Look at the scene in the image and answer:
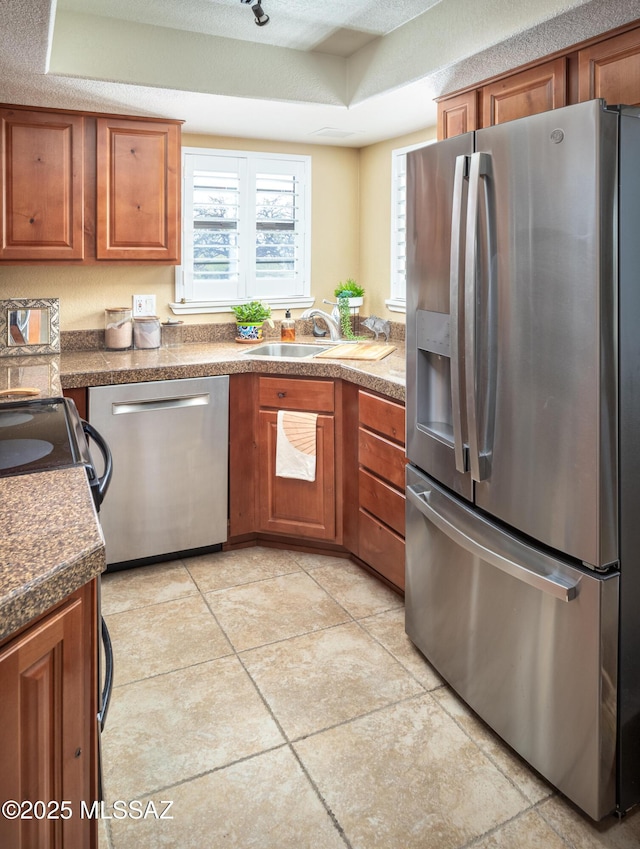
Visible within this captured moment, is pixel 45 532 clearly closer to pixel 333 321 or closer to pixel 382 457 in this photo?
pixel 382 457

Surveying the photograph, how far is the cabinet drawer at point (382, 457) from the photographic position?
2.67m

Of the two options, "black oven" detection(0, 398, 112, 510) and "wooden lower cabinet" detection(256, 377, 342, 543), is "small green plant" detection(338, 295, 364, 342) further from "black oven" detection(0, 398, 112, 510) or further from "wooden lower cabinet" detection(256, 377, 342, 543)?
"black oven" detection(0, 398, 112, 510)

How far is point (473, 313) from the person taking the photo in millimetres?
1735

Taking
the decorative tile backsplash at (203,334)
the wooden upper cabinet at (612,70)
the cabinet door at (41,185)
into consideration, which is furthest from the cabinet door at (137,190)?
the wooden upper cabinet at (612,70)

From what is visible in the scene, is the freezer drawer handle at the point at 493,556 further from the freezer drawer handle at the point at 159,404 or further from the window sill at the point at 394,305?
the window sill at the point at 394,305

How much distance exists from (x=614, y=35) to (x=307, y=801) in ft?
7.59

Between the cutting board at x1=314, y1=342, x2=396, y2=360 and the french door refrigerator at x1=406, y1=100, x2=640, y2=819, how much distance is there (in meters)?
1.13

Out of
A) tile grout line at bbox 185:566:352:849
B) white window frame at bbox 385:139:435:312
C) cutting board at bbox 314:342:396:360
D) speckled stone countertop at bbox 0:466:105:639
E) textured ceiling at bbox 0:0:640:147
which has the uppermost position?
textured ceiling at bbox 0:0:640:147

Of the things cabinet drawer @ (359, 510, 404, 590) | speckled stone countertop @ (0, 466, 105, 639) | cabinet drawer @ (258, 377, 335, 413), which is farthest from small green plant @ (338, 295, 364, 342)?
speckled stone countertop @ (0, 466, 105, 639)

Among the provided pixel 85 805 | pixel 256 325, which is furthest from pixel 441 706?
pixel 256 325

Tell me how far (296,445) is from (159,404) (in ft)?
2.18

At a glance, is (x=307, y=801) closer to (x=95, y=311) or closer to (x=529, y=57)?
(x=529, y=57)

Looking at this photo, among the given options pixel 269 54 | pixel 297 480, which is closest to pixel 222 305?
pixel 297 480

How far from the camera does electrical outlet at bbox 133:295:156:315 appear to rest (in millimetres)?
3580
